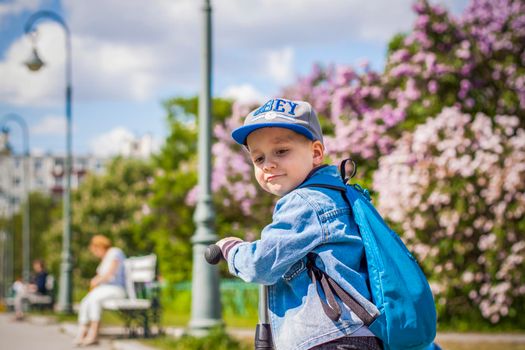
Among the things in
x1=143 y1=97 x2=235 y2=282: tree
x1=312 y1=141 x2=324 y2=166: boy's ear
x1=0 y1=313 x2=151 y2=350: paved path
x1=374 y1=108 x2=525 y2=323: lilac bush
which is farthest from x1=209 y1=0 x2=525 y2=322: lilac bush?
x1=143 y1=97 x2=235 y2=282: tree

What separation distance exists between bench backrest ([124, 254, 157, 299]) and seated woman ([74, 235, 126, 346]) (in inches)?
17.9

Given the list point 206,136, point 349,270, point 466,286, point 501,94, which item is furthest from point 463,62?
point 349,270

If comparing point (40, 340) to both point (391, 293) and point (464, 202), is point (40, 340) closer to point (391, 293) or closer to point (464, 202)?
point (464, 202)

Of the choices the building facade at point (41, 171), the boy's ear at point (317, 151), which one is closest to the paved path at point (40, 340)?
the boy's ear at point (317, 151)

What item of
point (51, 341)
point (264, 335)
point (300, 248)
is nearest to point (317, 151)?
point (300, 248)

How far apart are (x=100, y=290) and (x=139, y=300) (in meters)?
0.60

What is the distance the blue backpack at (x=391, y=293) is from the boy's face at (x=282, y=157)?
10.0 inches

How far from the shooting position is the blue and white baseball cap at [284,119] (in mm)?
2553

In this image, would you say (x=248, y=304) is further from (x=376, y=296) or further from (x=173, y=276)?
(x=376, y=296)

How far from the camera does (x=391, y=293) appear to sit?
2398 mm

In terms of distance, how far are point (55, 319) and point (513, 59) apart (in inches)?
432

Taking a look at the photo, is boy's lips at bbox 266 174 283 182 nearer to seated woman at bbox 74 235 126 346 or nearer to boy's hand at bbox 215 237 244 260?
boy's hand at bbox 215 237 244 260

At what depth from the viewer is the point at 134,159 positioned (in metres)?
53.6

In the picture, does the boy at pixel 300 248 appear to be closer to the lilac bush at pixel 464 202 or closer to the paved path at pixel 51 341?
the paved path at pixel 51 341
